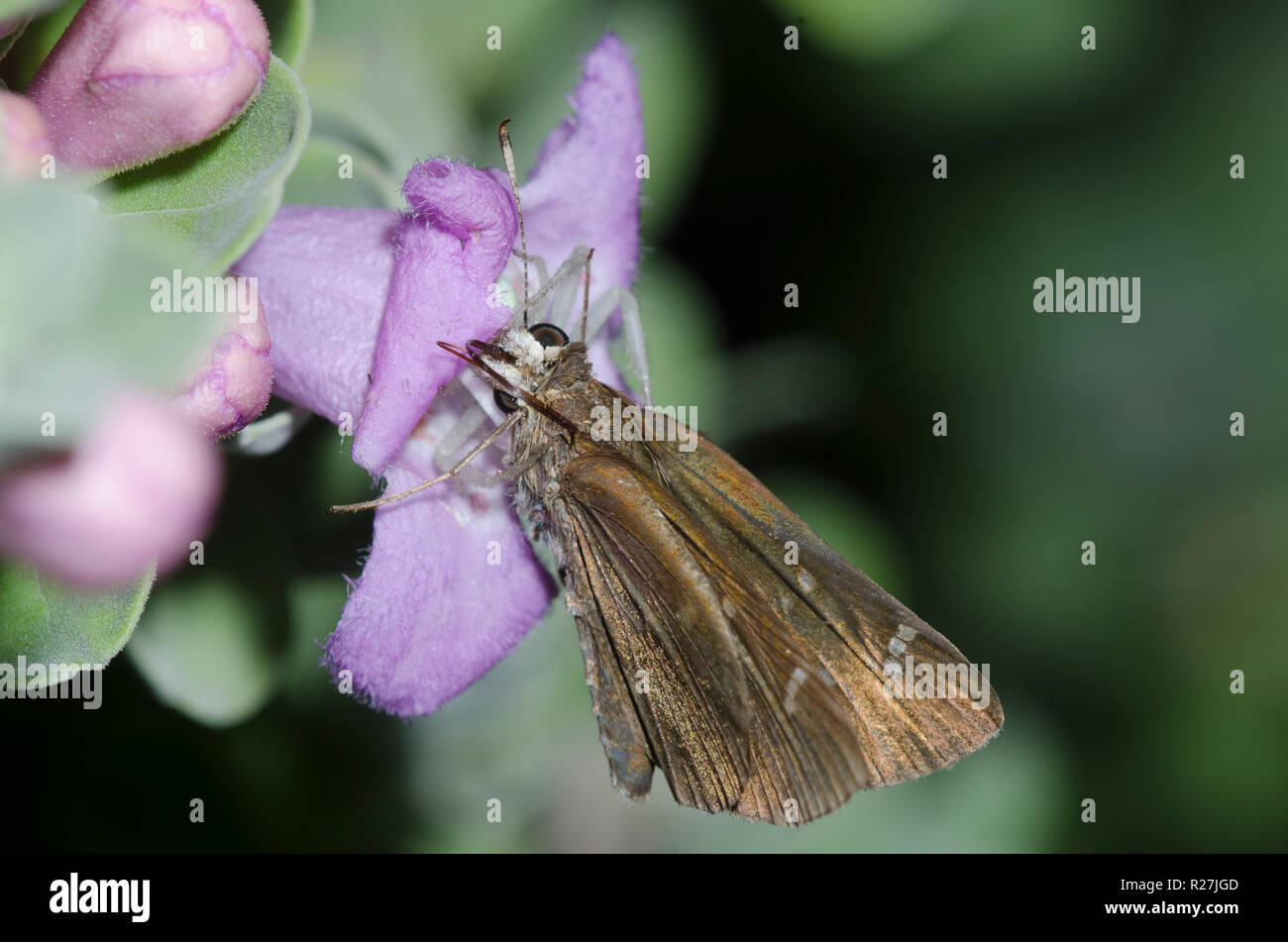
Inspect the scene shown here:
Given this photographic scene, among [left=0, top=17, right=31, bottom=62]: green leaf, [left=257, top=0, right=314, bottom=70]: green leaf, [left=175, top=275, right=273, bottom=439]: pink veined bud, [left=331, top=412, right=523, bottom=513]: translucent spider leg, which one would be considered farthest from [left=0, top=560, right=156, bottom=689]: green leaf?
[left=257, top=0, right=314, bottom=70]: green leaf

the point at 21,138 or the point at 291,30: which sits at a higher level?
the point at 291,30

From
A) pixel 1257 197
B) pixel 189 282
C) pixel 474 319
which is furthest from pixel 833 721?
pixel 1257 197

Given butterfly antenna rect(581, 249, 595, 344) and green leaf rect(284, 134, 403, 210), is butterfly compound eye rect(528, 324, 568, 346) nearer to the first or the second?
butterfly antenna rect(581, 249, 595, 344)

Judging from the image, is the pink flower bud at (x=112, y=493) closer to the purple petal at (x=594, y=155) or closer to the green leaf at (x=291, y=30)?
the green leaf at (x=291, y=30)

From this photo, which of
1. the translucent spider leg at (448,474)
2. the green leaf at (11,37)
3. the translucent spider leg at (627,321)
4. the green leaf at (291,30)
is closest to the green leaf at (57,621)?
the translucent spider leg at (448,474)

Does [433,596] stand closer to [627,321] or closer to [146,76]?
[627,321]

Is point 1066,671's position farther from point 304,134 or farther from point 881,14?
point 304,134

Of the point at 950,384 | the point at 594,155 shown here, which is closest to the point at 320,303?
the point at 594,155
